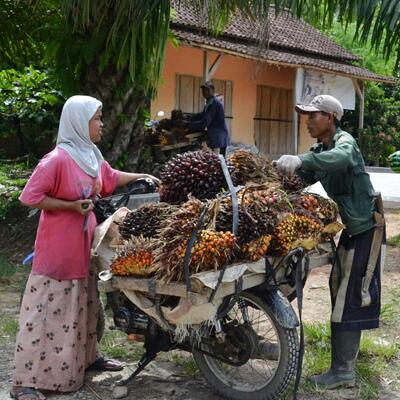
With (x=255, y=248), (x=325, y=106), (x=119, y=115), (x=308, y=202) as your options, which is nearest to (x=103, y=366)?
(x=255, y=248)

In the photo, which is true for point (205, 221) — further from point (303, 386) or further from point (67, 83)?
point (67, 83)

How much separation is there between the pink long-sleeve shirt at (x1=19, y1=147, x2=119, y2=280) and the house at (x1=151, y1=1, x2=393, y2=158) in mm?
8738

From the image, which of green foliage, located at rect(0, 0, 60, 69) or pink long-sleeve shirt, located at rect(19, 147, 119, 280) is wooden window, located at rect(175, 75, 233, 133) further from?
pink long-sleeve shirt, located at rect(19, 147, 119, 280)


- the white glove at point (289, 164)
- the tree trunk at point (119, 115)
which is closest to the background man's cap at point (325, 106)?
the white glove at point (289, 164)

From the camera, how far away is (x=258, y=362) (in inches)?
144

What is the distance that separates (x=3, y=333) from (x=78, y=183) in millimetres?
1737

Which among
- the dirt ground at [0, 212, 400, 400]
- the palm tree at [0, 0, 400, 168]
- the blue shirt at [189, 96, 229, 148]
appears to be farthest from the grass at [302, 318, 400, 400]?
the blue shirt at [189, 96, 229, 148]

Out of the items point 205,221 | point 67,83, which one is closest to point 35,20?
point 67,83

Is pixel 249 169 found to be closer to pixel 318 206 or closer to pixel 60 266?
pixel 318 206

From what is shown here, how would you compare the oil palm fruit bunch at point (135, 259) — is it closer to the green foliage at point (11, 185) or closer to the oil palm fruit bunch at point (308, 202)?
the oil palm fruit bunch at point (308, 202)

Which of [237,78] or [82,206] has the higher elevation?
[237,78]

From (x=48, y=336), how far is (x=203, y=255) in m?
1.13

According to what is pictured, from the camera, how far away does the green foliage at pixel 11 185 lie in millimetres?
7848

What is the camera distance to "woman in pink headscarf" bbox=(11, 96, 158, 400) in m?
3.40
